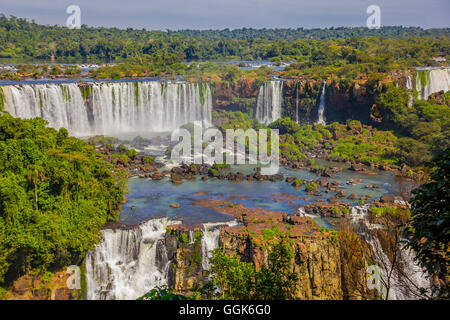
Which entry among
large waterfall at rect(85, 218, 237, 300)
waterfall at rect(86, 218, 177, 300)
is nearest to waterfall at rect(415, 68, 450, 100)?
large waterfall at rect(85, 218, 237, 300)

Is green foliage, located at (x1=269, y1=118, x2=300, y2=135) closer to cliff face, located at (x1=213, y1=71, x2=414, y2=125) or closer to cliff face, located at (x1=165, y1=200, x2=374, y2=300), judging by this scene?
cliff face, located at (x1=213, y1=71, x2=414, y2=125)

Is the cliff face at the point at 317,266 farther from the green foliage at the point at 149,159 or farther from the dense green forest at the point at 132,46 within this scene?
the dense green forest at the point at 132,46

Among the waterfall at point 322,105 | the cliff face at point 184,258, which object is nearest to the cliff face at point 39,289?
the cliff face at point 184,258

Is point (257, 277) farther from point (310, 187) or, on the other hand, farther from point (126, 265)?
point (310, 187)

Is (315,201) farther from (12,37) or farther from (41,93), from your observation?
(12,37)

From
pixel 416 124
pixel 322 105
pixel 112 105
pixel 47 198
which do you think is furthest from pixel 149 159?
pixel 416 124
